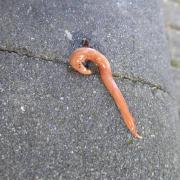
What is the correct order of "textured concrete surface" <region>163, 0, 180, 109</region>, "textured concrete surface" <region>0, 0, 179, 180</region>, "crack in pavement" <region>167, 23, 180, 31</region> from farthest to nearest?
"crack in pavement" <region>167, 23, 180, 31</region>, "textured concrete surface" <region>163, 0, 180, 109</region>, "textured concrete surface" <region>0, 0, 179, 180</region>

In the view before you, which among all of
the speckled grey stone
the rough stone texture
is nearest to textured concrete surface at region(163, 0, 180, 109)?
the rough stone texture

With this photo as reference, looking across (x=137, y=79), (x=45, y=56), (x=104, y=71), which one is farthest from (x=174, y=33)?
(x=45, y=56)

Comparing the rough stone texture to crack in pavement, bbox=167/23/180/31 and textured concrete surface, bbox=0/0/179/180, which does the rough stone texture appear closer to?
crack in pavement, bbox=167/23/180/31

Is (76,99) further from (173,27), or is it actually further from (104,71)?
(173,27)

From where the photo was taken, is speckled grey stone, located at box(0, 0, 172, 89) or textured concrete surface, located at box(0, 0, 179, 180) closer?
textured concrete surface, located at box(0, 0, 179, 180)

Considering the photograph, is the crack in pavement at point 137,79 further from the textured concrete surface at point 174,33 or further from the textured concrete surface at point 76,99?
the textured concrete surface at point 174,33

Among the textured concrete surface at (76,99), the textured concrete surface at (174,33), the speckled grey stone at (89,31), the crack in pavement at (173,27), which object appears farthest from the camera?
the crack in pavement at (173,27)

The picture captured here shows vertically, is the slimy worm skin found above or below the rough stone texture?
above

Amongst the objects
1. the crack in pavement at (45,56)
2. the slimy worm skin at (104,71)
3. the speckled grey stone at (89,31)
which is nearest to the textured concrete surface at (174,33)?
the speckled grey stone at (89,31)
